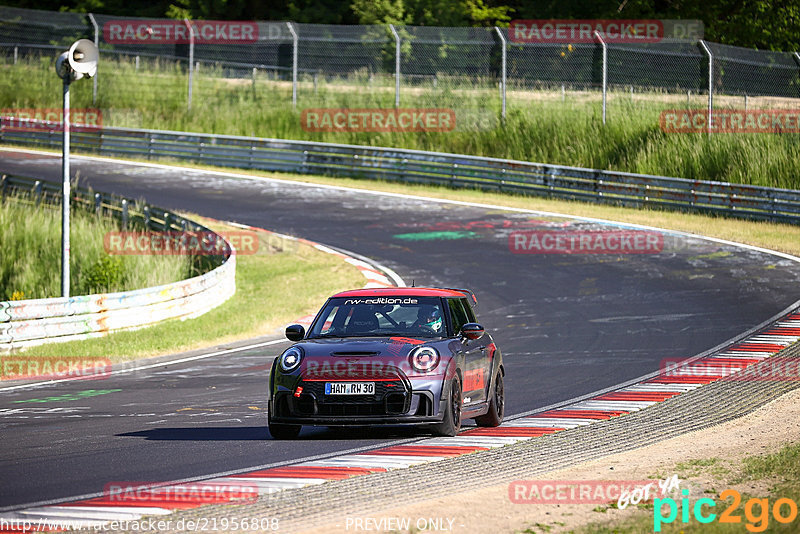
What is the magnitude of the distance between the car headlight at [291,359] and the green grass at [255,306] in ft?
23.8

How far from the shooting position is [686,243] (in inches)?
1053

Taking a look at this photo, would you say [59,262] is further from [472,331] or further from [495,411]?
[472,331]

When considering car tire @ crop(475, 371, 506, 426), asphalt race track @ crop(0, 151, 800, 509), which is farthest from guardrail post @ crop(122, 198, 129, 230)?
car tire @ crop(475, 371, 506, 426)

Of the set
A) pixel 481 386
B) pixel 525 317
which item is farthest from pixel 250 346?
pixel 481 386

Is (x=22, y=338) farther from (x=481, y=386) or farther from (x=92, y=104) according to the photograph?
(x=92, y=104)

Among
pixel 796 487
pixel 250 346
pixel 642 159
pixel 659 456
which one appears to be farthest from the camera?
pixel 642 159

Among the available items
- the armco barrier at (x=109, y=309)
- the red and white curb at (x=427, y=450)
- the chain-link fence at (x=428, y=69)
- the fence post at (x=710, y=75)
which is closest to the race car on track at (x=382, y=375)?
the red and white curb at (x=427, y=450)

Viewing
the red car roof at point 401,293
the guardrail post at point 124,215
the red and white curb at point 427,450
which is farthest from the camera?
the guardrail post at point 124,215

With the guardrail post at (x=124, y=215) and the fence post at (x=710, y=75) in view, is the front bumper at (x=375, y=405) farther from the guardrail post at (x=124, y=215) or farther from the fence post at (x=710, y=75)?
the fence post at (x=710, y=75)

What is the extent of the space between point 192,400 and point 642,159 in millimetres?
24232

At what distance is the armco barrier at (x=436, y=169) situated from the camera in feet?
99.9

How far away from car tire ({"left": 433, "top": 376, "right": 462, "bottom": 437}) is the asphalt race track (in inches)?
22.7

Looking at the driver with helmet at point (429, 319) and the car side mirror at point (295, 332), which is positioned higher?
the driver with helmet at point (429, 319)

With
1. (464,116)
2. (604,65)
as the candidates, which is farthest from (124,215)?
(464,116)
